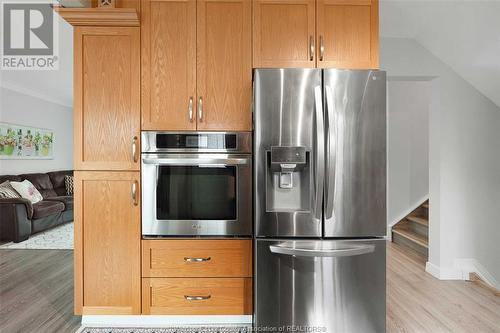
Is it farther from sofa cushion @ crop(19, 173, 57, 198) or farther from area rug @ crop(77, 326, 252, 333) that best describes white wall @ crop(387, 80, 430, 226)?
sofa cushion @ crop(19, 173, 57, 198)

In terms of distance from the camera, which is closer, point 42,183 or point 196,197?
point 196,197

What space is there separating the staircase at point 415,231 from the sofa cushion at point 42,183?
247 inches

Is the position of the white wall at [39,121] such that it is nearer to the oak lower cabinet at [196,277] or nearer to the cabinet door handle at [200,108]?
the oak lower cabinet at [196,277]

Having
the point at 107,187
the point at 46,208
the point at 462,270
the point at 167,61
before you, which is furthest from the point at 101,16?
the point at 46,208

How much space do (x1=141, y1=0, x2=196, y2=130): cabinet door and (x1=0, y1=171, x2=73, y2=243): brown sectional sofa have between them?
146 inches

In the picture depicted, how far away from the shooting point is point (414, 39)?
3115 mm

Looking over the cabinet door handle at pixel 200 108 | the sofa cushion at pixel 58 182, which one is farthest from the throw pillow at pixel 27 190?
the cabinet door handle at pixel 200 108

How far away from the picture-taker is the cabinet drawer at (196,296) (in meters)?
2.07

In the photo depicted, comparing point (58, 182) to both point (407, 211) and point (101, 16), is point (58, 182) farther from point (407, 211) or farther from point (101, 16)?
point (407, 211)

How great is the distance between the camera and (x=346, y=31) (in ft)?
6.82

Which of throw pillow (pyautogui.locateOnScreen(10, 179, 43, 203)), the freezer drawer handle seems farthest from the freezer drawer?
throw pillow (pyautogui.locateOnScreen(10, 179, 43, 203))

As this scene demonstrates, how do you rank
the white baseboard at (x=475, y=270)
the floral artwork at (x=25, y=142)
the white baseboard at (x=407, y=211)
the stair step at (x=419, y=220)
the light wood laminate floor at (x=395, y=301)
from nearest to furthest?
the light wood laminate floor at (x=395, y=301)
the white baseboard at (x=475, y=270)
the stair step at (x=419, y=220)
the white baseboard at (x=407, y=211)
the floral artwork at (x=25, y=142)

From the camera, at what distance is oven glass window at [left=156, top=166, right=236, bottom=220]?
205cm

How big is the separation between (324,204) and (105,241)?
1508mm
